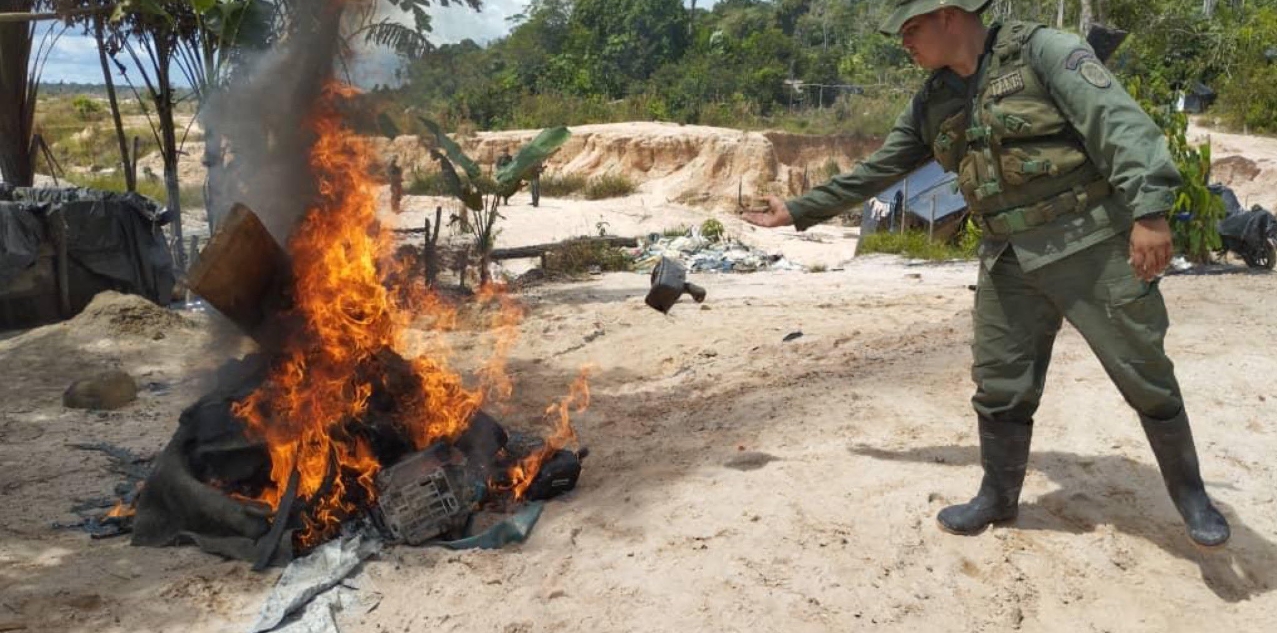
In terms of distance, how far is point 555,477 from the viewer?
4367 mm

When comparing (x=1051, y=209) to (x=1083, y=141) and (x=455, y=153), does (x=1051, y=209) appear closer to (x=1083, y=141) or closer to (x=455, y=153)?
(x=1083, y=141)

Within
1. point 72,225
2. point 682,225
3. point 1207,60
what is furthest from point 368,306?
point 1207,60

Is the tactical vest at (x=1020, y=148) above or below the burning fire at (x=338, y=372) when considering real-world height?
above

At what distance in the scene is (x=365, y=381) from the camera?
14.7 feet

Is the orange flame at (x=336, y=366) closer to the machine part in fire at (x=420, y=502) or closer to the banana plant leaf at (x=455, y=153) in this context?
the machine part in fire at (x=420, y=502)

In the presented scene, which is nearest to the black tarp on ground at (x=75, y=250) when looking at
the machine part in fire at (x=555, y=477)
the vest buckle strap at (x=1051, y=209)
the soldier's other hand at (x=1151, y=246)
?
the machine part in fire at (x=555, y=477)

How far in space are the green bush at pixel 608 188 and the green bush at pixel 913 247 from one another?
11786mm

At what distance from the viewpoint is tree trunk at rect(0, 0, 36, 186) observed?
10234mm

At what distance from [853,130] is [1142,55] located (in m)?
9.04

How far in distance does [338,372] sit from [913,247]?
13039 millimetres

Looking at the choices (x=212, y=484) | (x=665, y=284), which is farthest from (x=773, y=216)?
(x=212, y=484)

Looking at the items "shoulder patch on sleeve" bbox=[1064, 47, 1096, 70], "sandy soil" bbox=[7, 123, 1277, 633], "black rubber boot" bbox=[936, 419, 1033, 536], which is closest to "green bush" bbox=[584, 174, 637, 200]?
"sandy soil" bbox=[7, 123, 1277, 633]

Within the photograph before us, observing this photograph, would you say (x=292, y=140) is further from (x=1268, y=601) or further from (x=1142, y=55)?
(x=1142, y=55)

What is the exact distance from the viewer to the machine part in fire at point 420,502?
12.6 ft
